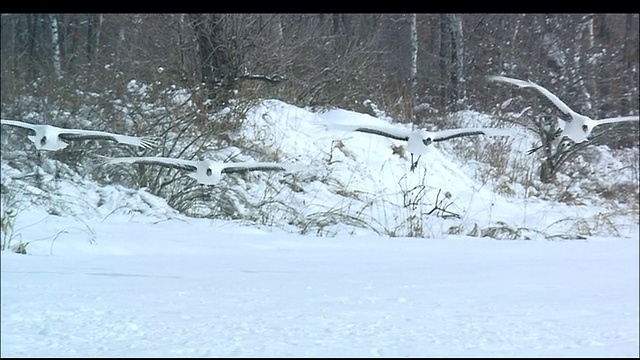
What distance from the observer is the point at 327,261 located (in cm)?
280

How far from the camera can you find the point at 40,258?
2693 millimetres

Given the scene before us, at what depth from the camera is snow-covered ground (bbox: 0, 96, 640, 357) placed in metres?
1.76

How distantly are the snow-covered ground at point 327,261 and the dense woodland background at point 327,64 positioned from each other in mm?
178

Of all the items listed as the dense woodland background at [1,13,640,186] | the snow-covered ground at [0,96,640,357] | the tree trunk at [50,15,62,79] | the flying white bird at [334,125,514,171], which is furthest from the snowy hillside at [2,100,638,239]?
the flying white bird at [334,125,514,171]

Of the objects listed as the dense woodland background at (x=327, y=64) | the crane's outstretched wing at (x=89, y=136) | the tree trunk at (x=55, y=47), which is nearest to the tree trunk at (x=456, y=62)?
the dense woodland background at (x=327, y=64)

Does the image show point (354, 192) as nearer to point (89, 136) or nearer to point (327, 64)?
point (327, 64)

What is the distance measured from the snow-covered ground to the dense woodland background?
0.18m

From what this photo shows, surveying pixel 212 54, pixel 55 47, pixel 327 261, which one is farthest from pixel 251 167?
pixel 55 47

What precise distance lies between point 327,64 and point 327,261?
154 cm

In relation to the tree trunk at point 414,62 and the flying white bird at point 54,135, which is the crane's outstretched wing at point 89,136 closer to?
the flying white bird at point 54,135

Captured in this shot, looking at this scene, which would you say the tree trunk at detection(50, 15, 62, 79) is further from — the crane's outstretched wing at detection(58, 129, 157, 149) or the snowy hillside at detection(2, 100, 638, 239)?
the crane's outstretched wing at detection(58, 129, 157, 149)

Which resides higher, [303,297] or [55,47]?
[55,47]

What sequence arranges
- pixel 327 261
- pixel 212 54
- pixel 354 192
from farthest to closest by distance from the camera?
1. pixel 354 192
2. pixel 212 54
3. pixel 327 261

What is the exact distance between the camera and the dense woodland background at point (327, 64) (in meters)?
3.50
